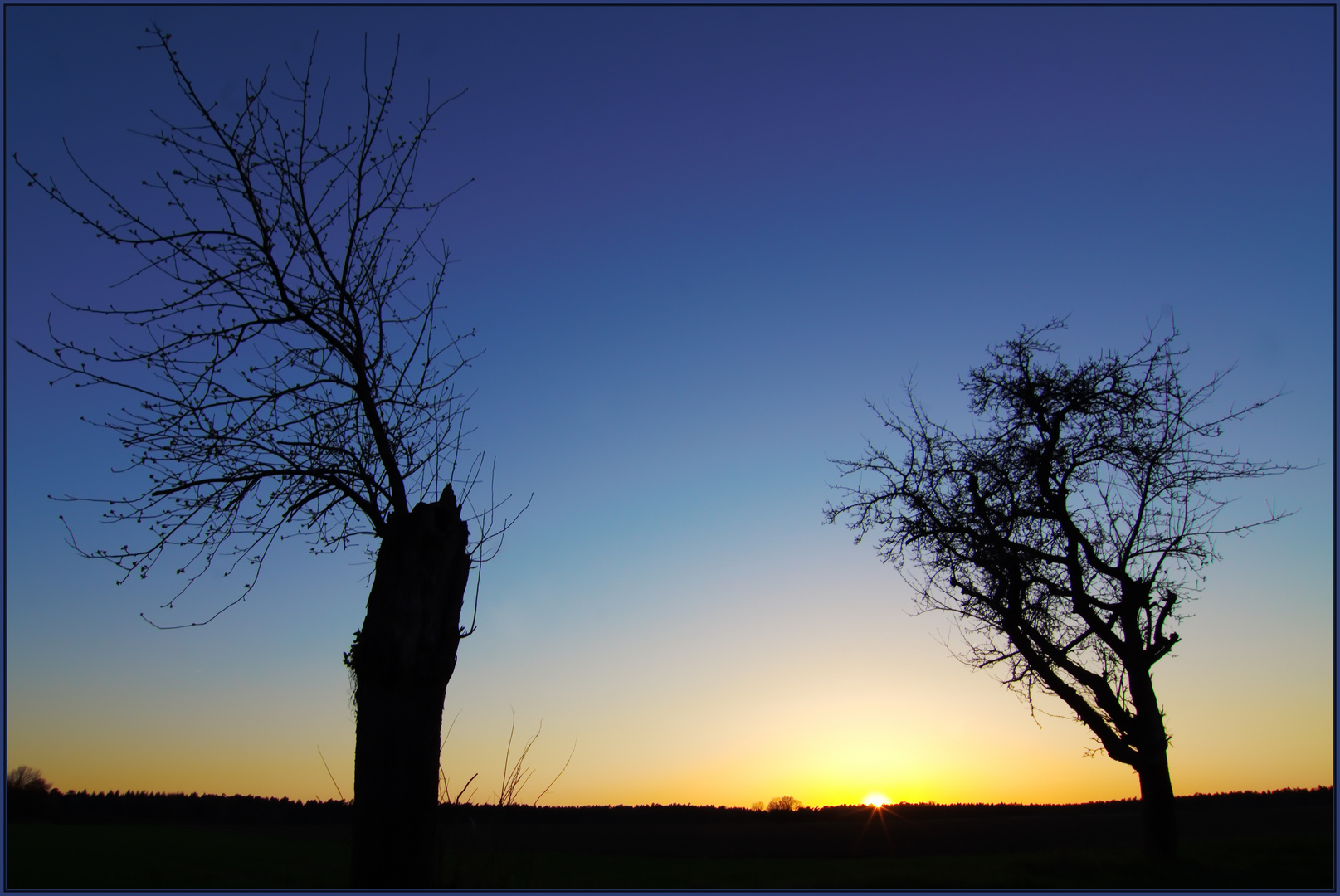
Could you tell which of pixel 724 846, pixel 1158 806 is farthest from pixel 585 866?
pixel 1158 806

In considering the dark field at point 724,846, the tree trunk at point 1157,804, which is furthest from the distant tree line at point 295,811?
the tree trunk at point 1157,804

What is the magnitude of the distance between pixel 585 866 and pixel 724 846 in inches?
361

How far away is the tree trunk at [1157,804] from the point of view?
1311cm

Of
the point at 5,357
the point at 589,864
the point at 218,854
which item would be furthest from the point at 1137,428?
the point at 218,854

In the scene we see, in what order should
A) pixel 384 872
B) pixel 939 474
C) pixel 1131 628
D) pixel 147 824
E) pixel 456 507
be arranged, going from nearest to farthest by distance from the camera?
1. pixel 384 872
2. pixel 456 507
3. pixel 1131 628
4. pixel 939 474
5. pixel 147 824

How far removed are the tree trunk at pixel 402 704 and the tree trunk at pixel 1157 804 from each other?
1304 cm

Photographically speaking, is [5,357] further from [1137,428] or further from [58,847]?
[58,847]

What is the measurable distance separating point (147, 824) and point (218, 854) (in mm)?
20748

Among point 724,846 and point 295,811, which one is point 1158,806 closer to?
point 724,846

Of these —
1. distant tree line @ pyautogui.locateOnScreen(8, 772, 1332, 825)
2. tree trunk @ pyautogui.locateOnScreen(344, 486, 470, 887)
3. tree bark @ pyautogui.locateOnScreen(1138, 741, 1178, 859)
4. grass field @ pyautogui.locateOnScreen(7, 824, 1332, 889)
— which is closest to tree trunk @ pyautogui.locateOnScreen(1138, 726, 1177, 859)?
Result: tree bark @ pyautogui.locateOnScreen(1138, 741, 1178, 859)

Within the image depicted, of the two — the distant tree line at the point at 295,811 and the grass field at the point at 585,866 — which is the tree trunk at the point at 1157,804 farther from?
the distant tree line at the point at 295,811

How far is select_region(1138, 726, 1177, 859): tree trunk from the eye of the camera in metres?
13.1

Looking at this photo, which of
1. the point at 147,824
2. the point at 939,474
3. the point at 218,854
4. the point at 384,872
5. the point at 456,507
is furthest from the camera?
the point at 147,824

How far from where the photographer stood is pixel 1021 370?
1491 cm
